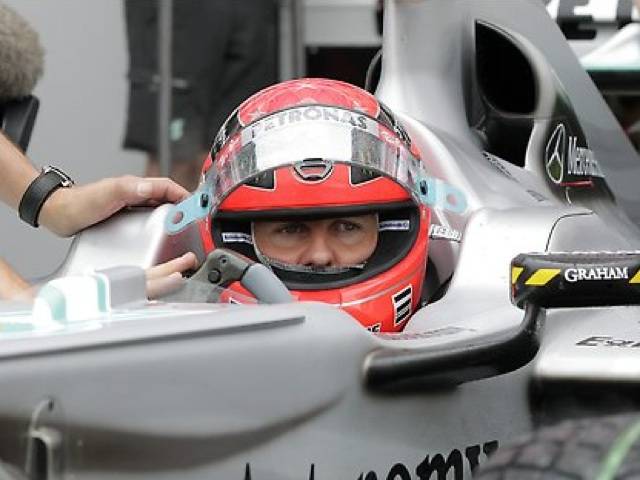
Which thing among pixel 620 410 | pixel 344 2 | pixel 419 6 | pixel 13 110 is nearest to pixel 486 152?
pixel 419 6

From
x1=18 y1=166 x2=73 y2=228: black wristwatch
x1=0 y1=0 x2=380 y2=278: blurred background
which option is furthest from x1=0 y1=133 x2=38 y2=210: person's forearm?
x1=0 y1=0 x2=380 y2=278: blurred background

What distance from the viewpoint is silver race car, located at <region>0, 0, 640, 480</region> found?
5.57ft

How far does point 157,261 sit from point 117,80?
115 inches

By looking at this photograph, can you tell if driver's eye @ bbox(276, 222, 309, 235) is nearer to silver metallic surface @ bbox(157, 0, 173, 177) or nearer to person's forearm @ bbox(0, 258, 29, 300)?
person's forearm @ bbox(0, 258, 29, 300)

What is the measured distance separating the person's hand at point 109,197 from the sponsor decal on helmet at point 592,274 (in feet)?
3.64

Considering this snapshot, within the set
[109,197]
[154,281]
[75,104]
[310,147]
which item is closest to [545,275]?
[154,281]

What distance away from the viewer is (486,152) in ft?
11.3

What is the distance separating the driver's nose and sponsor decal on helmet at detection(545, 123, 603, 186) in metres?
0.94

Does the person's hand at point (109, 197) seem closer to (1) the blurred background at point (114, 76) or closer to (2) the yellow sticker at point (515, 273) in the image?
(2) the yellow sticker at point (515, 273)

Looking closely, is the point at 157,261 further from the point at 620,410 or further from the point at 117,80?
the point at 117,80

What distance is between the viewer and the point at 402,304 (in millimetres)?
2584

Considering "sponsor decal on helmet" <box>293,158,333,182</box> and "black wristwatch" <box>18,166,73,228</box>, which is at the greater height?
"sponsor decal on helmet" <box>293,158,333,182</box>

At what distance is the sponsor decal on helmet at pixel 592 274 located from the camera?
2.07m

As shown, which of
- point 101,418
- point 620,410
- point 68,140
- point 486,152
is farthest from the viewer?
point 68,140
